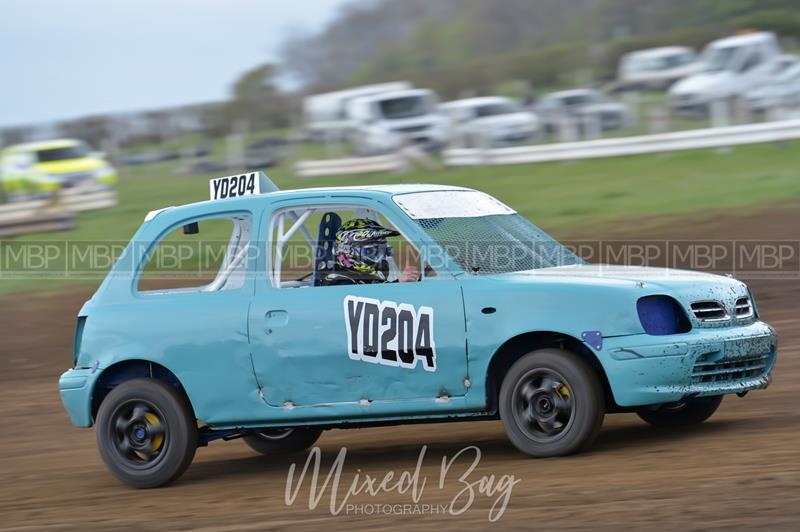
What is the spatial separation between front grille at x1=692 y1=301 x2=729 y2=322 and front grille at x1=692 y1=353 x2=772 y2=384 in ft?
0.82

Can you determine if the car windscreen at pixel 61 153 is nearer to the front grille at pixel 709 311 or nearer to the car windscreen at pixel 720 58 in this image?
the car windscreen at pixel 720 58

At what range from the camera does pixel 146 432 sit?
804 centimetres

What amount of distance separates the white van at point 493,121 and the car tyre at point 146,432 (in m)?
20.7

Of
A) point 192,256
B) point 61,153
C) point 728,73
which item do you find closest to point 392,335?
point 192,256

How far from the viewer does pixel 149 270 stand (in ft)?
54.2

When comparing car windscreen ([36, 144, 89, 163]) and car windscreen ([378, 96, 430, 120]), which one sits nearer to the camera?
car windscreen ([378, 96, 430, 120])

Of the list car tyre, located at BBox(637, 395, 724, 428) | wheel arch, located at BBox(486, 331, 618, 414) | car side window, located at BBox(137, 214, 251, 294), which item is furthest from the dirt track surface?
car side window, located at BBox(137, 214, 251, 294)

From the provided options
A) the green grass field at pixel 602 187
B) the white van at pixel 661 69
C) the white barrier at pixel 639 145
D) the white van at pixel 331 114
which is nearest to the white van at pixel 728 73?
the white van at pixel 661 69

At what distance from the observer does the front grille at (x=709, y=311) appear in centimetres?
718

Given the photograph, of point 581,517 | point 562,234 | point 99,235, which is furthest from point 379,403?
point 99,235

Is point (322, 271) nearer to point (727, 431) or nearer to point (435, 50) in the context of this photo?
point (727, 431)

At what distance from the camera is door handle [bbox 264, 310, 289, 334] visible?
758cm

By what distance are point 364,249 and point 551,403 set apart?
5.18 ft

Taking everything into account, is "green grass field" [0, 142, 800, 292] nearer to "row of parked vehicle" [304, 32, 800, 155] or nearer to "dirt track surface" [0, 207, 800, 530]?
"row of parked vehicle" [304, 32, 800, 155]
